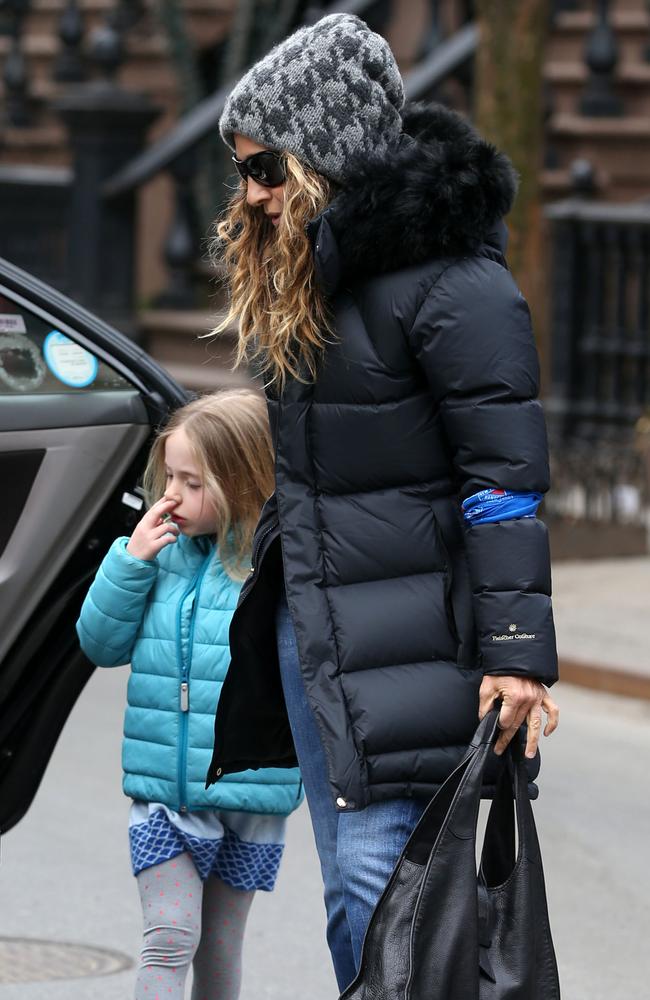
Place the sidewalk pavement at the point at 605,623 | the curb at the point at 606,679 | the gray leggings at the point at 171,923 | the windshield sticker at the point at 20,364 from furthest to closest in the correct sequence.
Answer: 1. the sidewalk pavement at the point at 605,623
2. the curb at the point at 606,679
3. the windshield sticker at the point at 20,364
4. the gray leggings at the point at 171,923

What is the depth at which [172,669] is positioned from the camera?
3.42 meters

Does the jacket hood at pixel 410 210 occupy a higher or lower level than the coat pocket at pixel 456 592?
higher

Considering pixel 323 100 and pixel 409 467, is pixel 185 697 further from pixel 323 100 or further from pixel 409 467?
pixel 323 100

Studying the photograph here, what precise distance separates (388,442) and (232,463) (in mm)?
536

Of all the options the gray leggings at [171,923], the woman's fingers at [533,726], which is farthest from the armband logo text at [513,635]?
the gray leggings at [171,923]

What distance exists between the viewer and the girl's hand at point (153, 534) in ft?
11.1

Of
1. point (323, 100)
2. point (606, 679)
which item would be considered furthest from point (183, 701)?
point (606, 679)

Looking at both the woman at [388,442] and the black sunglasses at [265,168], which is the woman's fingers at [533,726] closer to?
the woman at [388,442]

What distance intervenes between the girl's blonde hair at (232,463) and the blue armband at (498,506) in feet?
2.09

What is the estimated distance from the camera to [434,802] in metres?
2.88

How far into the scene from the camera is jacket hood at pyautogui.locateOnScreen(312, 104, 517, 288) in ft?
9.70

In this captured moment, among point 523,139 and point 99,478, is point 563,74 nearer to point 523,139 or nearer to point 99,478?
point 523,139

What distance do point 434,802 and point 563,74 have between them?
12.3 meters

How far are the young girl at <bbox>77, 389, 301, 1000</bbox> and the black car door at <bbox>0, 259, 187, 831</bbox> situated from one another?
0.24 metres
